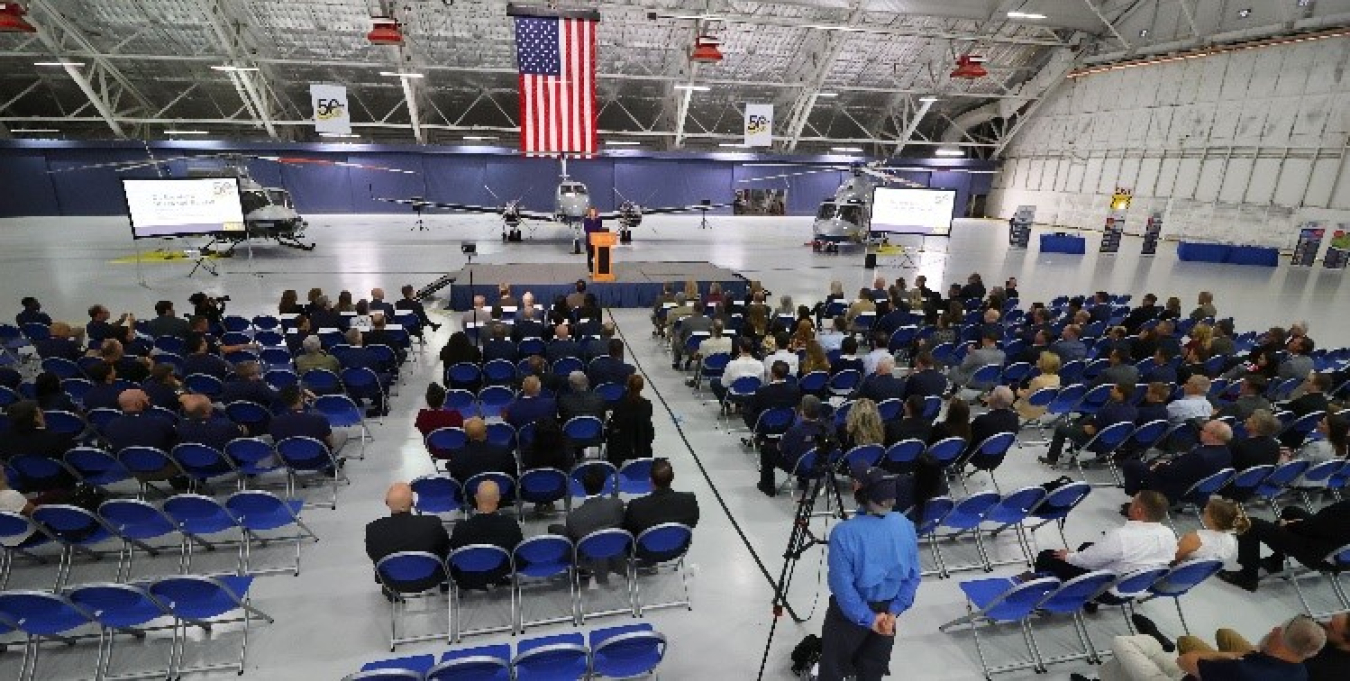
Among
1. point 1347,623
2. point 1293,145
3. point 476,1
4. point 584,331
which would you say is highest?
point 476,1

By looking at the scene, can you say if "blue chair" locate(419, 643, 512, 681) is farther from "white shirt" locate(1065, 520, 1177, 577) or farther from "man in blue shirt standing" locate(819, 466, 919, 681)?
"white shirt" locate(1065, 520, 1177, 577)

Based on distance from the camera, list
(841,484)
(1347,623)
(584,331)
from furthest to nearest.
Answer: (584,331), (841,484), (1347,623)

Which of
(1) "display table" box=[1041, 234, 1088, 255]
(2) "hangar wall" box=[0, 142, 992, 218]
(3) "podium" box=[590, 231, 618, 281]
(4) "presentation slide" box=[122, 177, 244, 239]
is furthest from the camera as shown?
(2) "hangar wall" box=[0, 142, 992, 218]

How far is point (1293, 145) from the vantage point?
2462 centimetres

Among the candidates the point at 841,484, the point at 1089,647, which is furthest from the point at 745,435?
the point at 1089,647

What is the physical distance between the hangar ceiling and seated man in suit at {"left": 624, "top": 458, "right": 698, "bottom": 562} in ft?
67.9

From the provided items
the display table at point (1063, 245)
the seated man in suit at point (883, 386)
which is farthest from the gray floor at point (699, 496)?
the display table at point (1063, 245)

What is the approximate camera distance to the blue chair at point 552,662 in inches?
134

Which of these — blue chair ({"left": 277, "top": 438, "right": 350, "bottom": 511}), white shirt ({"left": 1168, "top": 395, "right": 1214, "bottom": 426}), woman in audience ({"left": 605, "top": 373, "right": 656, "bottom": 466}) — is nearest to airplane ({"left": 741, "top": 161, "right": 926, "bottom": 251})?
white shirt ({"left": 1168, "top": 395, "right": 1214, "bottom": 426})

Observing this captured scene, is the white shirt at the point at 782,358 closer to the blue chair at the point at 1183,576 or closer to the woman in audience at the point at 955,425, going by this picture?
the woman in audience at the point at 955,425

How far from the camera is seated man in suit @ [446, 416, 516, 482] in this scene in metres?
5.65

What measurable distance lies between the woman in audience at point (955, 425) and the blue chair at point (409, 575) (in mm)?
4692

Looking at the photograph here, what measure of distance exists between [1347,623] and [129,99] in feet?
131

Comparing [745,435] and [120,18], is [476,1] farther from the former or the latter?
[745,435]
